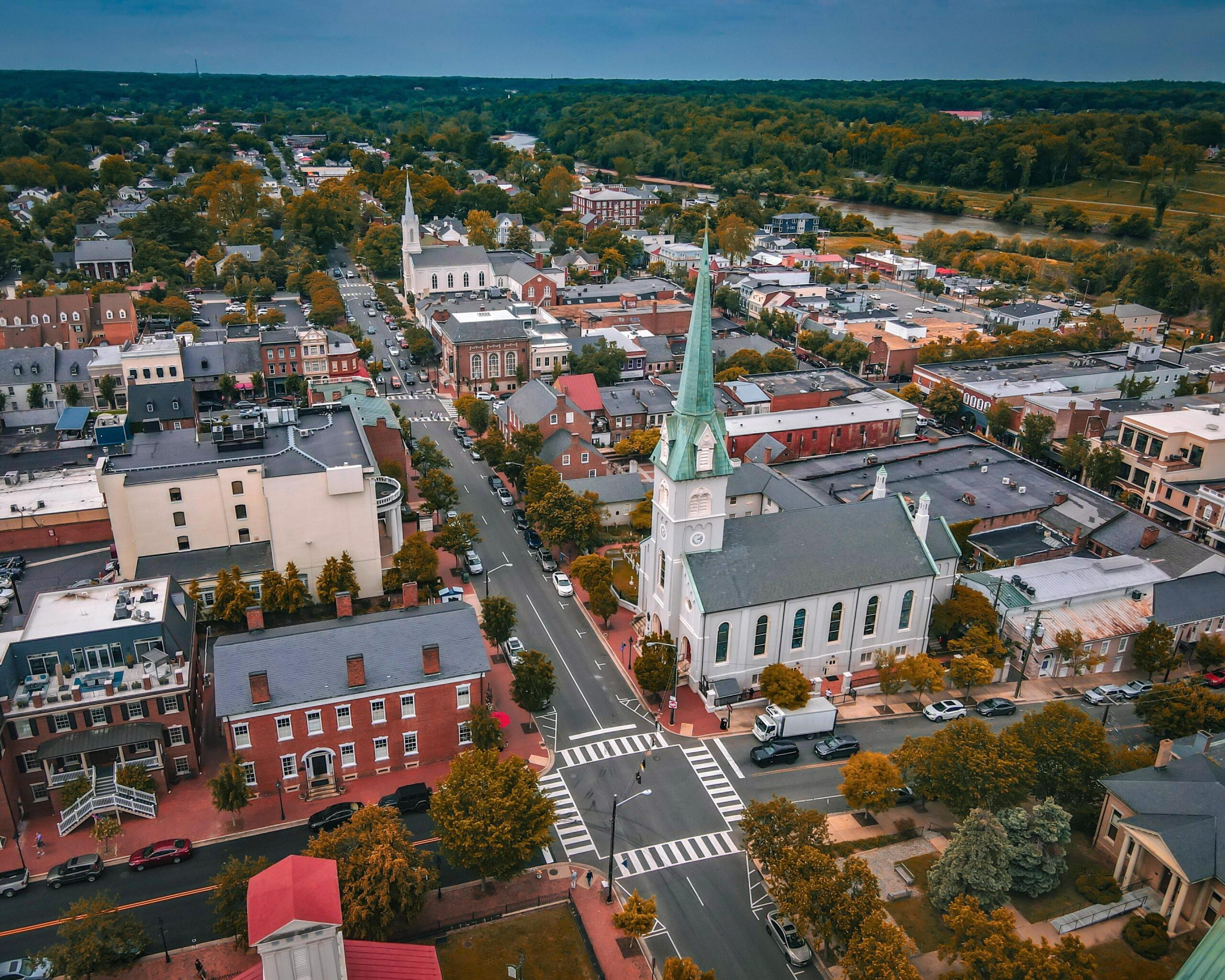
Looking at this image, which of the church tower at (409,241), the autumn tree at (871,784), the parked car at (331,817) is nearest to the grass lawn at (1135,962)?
the autumn tree at (871,784)

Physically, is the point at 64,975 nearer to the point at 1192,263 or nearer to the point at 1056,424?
the point at 1056,424

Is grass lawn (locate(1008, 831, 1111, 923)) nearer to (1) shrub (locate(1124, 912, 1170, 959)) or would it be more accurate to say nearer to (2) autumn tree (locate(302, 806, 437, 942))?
(1) shrub (locate(1124, 912, 1170, 959))

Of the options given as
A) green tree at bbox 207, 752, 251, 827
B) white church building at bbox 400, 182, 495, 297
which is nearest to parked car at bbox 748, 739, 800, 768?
green tree at bbox 207, 752, 251, 827

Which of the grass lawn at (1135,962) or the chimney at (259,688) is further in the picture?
the chimney at (259,688)

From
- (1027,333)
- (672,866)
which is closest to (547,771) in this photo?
(672,866)

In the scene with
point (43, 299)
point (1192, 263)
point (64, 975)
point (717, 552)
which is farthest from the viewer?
point (1192, 263)

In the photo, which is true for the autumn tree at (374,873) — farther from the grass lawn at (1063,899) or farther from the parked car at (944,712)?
the parked car at (944,712)
